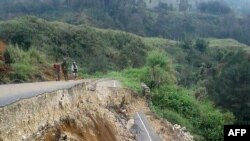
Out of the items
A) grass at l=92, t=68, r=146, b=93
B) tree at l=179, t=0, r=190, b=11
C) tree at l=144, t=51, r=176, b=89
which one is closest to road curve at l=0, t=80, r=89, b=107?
grass at l=92, t=68, r=146, b=93

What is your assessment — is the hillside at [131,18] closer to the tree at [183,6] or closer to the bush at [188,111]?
the tree at [183,6]

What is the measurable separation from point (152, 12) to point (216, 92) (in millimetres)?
93175

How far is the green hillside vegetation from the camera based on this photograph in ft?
112

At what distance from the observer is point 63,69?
102 ft

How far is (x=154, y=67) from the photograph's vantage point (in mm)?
37969

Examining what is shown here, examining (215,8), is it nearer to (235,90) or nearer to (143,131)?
(235,90)

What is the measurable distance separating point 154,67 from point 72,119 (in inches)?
904

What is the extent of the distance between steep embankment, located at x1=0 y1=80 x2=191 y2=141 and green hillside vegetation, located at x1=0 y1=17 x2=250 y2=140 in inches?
226

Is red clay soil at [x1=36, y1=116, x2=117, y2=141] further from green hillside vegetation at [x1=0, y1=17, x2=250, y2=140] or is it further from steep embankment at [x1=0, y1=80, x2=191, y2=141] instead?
green hillside vegetation at [x1=0, y1=17, x2=250, y2=140]

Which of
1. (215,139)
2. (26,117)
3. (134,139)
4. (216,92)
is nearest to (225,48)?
(216,92)

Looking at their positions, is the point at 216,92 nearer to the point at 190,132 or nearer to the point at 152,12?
the point at 190,132

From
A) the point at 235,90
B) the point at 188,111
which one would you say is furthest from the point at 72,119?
the point at 235,90

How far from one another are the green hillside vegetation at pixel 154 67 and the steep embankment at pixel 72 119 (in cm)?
573

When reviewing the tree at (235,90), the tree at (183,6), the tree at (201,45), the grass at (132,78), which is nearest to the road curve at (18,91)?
the grass at (132,78)
